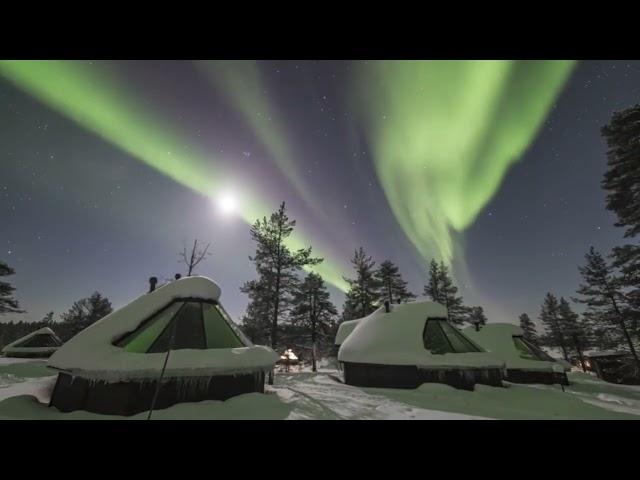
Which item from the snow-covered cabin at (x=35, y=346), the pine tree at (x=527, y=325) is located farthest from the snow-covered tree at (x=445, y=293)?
the snow-covered cabin at (x=35, y=346)

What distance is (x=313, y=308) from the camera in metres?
28.4

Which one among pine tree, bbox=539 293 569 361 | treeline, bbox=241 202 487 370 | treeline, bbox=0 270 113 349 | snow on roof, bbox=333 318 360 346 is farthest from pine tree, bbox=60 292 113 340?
pine tree, bbox=539 293 569 361

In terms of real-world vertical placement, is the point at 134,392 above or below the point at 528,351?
below

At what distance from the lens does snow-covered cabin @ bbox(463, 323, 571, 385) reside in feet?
54.6

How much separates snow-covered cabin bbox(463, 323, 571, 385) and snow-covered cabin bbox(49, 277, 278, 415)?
15.0 meters

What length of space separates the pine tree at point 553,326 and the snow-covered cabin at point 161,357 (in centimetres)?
5169

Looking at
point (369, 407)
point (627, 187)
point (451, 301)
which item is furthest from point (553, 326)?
point (369, 407)

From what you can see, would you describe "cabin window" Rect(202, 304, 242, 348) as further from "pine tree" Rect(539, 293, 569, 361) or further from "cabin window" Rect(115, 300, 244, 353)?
"pine tree" Rect(539, 293, 569, 361)

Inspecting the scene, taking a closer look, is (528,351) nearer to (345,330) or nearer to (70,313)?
(345,330)

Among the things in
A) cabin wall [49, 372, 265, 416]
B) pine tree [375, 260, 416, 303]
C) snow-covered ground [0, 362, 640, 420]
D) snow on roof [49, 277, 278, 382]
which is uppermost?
pine tree [375, 260, 416, 303]

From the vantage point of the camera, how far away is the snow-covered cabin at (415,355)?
460 inches

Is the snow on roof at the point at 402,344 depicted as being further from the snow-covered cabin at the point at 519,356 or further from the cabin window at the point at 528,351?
the cabin window at the point at 528,351

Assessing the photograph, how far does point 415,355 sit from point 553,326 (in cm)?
4606
